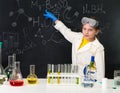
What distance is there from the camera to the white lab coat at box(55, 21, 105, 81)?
8.71 feet

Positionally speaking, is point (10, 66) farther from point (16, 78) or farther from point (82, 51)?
point (82, 51)

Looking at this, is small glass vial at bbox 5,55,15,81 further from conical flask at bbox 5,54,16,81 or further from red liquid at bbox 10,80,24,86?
red liquid at bbox 10,80,24,86

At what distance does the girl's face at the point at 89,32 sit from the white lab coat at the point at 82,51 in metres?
0.04

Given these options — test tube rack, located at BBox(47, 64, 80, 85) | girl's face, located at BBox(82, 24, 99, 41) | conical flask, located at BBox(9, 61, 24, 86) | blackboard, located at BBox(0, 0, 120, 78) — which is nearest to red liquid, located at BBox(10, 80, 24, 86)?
conical flask, located at BBox(9, 61, 24, 86)

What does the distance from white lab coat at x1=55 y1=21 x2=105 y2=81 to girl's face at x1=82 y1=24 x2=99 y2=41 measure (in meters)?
0.04

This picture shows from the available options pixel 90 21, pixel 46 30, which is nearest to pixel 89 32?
pixel 90 21

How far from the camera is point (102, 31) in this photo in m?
2.68

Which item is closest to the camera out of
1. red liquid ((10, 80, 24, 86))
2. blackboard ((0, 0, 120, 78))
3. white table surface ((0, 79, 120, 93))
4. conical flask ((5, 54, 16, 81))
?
white table surface ((0, 79, 120, 93))

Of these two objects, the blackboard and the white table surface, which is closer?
the white table surface

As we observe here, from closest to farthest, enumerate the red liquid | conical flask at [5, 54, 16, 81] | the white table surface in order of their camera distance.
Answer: the white table surface, the red liquid, conical flask at [5, 54, 16, 81]

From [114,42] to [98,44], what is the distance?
6.4 inches

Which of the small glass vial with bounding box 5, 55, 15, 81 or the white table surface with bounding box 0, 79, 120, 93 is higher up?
the small glass vial with bounding box 5, 55, 15, 81

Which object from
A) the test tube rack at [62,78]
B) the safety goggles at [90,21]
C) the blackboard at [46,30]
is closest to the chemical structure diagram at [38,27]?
the blackboard at [46,30]

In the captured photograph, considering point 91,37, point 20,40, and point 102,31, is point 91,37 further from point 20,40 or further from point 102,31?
point 20,40
